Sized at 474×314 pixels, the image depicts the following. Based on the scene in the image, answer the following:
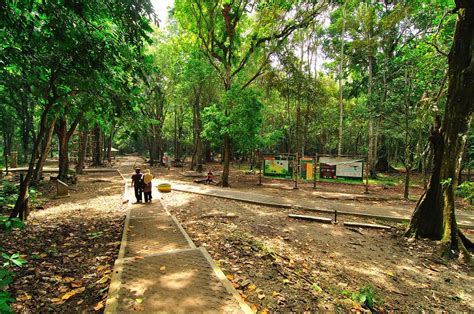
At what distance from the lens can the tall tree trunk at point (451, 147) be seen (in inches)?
235

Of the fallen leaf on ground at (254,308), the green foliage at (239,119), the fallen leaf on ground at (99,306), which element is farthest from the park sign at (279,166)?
the fallen leaf on ground at (99,306)

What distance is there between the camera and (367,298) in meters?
3.75

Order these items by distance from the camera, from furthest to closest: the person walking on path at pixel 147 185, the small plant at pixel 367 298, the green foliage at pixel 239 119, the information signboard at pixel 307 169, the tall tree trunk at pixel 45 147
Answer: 1. the information signboard at pixel 307 169
2. the green foliage at pixel 239 119
3. the person walking on path at pixel 147 185
4. the tall tree trunk at pixel 45 147
5. the small plant at pixel 367 298

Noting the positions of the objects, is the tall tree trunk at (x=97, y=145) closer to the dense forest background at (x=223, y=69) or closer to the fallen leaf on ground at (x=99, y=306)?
the dense forest background at (x=223, y=69)

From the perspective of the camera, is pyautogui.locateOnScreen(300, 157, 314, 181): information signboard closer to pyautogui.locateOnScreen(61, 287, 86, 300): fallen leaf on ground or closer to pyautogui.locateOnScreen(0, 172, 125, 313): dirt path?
pyautogui.locateOnScreen(0, 172, 125, 313): dirt path

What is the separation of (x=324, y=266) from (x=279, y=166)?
37.7 feet

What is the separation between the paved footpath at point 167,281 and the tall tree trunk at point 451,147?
6.16 meters

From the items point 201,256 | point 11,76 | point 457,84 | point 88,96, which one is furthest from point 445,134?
point 11,76

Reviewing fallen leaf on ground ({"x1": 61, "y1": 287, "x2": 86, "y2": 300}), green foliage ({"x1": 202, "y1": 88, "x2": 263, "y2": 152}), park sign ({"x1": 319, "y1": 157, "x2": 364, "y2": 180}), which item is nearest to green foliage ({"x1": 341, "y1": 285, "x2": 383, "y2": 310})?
fallen leaf on ground ({"x1": 61, "y1": 287, "x2": 86, "y2": 300})

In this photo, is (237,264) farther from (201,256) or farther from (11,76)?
(11,76)

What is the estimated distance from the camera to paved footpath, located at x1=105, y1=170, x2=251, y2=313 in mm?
3082

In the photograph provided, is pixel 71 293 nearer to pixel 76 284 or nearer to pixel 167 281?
pixel 76 284

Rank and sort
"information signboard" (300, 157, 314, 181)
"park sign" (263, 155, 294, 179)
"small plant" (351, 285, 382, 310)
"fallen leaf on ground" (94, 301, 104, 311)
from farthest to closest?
"park sign" (263, 155, 294, 179), "information signboard" (300, 157, 314, 181), "small plant" (351, 285, 382, 310), "fallen leaf on ground" (94, 301, 104, 311)

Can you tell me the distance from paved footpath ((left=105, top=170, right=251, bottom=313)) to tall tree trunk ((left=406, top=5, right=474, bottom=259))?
6156 mm
